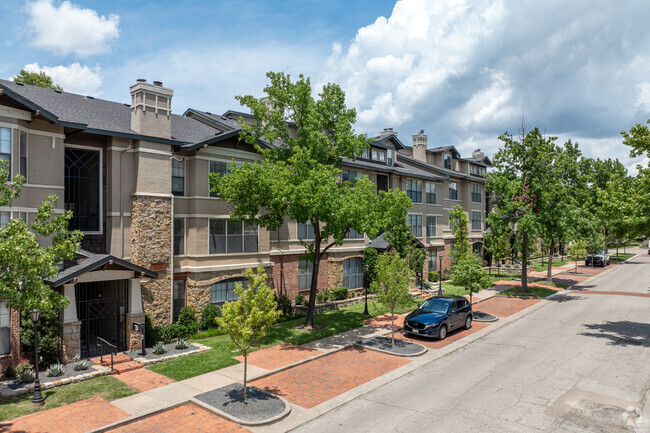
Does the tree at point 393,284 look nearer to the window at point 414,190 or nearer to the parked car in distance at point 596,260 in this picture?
the window at point 414,190

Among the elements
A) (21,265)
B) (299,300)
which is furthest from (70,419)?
(299,300)

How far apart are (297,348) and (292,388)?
4.65 m

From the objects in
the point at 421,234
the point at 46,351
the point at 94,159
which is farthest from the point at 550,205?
the point at 46,351

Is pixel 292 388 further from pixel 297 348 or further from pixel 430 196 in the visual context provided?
pixel 430 196

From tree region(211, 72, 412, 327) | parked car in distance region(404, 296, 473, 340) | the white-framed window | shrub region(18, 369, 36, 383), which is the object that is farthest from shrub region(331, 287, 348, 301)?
shrub region(18, 369, 36, 383)

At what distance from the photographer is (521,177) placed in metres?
34.1

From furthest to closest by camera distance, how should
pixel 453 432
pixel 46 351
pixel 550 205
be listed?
pixel 550 205 → pixel 46 351 → pixel 453 432

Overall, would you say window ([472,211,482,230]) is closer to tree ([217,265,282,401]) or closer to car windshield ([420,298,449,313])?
car windshield ([420,298,449,313])

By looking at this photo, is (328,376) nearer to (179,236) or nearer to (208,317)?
(208,317)

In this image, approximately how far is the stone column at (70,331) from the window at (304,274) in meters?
14.3

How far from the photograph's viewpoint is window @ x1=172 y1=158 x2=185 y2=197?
22.4 metres

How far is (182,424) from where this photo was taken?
39.7ft

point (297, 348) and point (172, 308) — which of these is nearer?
point (297, 348)

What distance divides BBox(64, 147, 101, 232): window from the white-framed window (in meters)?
26.5
